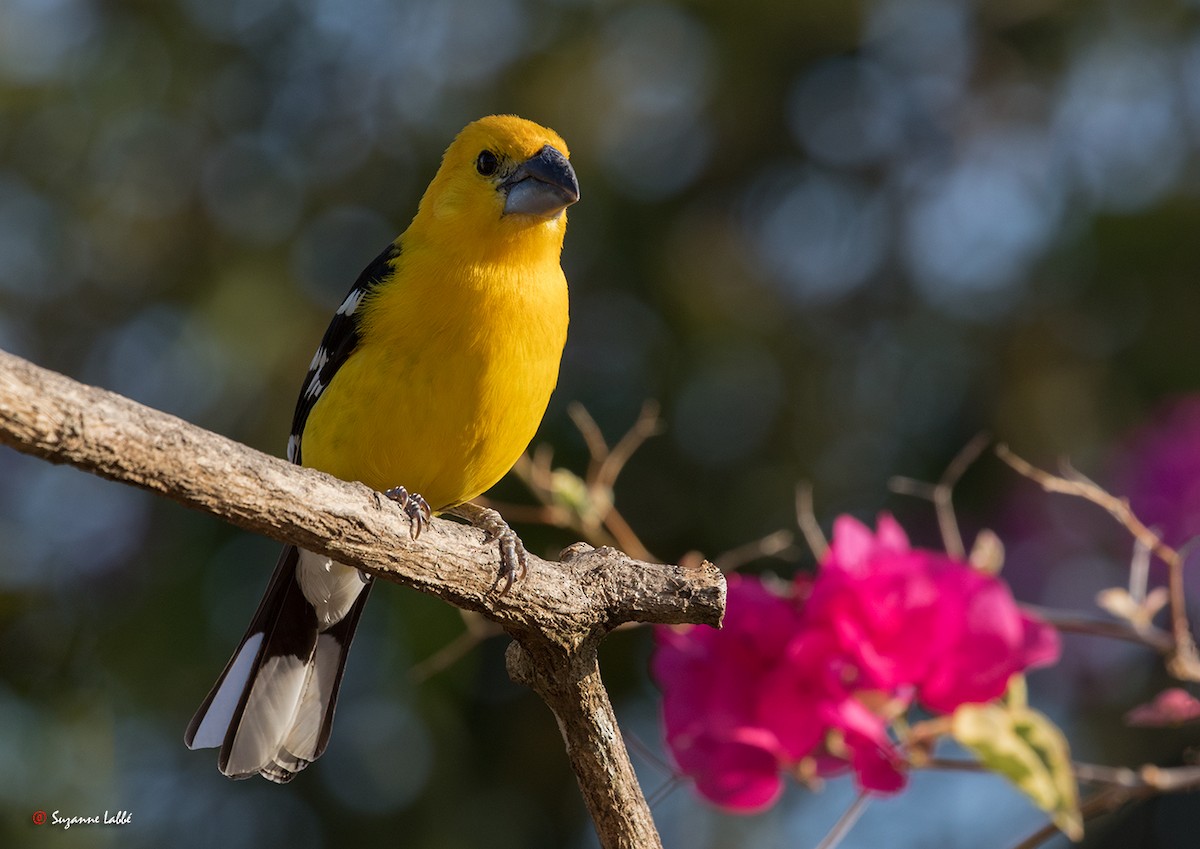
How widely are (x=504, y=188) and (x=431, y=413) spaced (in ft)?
2.61

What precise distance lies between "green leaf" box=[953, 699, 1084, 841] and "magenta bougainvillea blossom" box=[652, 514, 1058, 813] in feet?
0.68

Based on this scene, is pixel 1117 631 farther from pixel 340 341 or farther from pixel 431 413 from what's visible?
pixel 340 341

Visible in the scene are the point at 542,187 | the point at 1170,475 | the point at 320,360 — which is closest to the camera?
the point at 542,187

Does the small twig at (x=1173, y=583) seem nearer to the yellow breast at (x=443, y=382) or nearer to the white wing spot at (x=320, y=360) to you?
the yellow breast at (x=443, y=382)

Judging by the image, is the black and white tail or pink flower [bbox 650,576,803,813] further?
the black and white tail

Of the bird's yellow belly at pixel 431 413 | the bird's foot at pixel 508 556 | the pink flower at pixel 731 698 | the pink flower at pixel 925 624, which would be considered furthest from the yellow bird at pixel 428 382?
the pink flower at pixel 925 624

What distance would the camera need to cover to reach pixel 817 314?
620 centimetres

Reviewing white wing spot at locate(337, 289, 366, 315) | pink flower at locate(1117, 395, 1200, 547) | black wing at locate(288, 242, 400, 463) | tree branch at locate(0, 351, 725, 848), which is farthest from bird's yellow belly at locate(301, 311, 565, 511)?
pink flower at locate(1117, 395, 1200, 547)

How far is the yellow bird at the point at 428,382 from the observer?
3.77 metres

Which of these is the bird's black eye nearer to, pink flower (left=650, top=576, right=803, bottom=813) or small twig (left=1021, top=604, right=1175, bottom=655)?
pink flower (left=650, top=576, right=803, bottom=813)

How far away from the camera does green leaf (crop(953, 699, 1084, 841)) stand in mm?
2203

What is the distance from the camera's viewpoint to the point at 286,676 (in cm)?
406

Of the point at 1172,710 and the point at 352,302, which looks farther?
the point at 352,302

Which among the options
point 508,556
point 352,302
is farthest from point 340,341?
point 508,556
